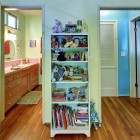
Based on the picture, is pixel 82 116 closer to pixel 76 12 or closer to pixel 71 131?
pixel 71 131

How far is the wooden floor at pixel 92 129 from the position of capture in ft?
8.07

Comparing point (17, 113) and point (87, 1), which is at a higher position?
point (87, 1)

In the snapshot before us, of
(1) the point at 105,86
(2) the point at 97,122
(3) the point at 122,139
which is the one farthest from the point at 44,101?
(1) the point at 105,86

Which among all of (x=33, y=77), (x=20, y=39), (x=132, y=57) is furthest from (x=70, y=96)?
(x=20, y=39)

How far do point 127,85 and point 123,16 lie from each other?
6.39 ft

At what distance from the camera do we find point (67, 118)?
257cm

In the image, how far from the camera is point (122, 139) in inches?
93.4

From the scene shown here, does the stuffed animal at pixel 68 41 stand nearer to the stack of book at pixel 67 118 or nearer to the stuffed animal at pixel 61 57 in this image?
the stuffed animal at pixel 61 57

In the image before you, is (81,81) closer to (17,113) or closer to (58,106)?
(58,106)

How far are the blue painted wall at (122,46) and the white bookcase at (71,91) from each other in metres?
2.40

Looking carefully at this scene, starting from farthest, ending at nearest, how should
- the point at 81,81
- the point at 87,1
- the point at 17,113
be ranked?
1. the point at 17,113
2. the point at 87,1
3. the point at 81,81

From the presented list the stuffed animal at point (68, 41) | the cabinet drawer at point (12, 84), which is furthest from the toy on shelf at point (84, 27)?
the cabinet drawer at point (12, 84)

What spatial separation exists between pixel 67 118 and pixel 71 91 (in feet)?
1.37

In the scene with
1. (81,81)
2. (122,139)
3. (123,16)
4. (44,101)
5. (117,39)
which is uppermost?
(123,16)
